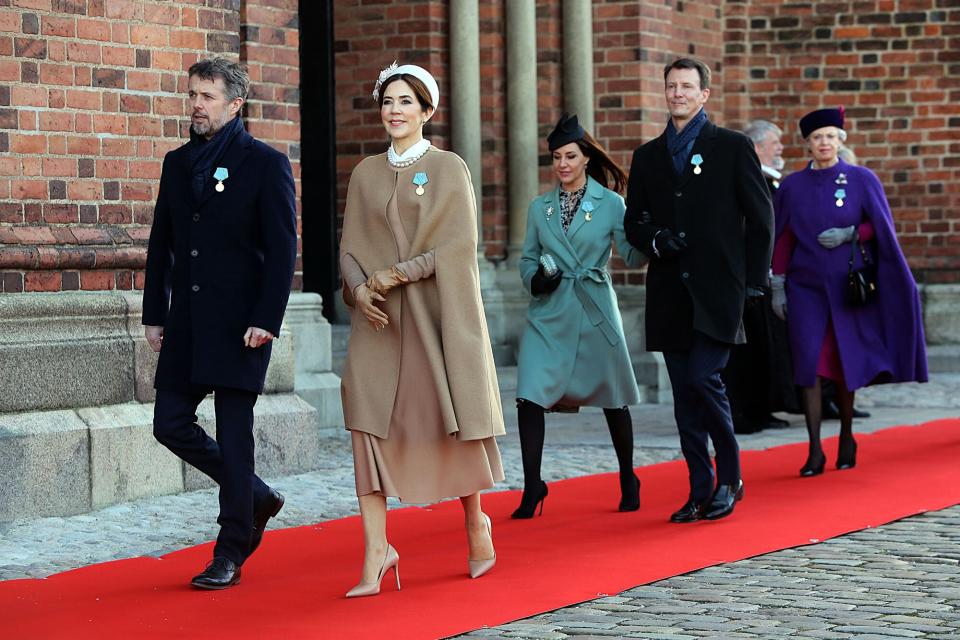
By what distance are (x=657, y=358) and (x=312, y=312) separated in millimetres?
3241

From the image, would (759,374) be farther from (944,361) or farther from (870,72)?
(870,72)

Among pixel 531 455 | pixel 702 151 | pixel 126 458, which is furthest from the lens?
pixel 126 458

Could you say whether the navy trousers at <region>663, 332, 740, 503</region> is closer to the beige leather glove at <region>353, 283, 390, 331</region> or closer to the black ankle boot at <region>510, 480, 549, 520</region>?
the black ankle boot at <region>510, 480, 549, 520</region>

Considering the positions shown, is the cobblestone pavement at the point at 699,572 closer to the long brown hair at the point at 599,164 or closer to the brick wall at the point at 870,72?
the long brown hair at the point at 599,164

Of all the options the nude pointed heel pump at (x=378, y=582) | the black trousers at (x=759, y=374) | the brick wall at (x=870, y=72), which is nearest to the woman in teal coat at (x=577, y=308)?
the nude pointed heel pump at (x=378, y=582)

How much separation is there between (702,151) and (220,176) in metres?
2.11

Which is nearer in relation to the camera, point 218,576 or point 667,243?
point 218,576

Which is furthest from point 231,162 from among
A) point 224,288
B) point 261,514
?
point 261,514

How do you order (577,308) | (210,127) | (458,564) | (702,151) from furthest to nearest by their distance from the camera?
(577,308)
(702,151)
(458,564)
(210,127)

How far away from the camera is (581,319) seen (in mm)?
7539

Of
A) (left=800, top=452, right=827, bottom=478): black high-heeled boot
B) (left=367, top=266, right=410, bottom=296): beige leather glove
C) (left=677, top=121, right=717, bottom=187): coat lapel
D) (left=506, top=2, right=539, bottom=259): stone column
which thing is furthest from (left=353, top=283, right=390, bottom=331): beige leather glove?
(left=506, top=2, right=539, bottom=259): stone column

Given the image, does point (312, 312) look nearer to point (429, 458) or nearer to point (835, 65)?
point (429, 458)

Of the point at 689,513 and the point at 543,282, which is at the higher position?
the point at 543,282

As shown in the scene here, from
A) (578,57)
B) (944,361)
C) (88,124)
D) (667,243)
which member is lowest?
(944,361)
